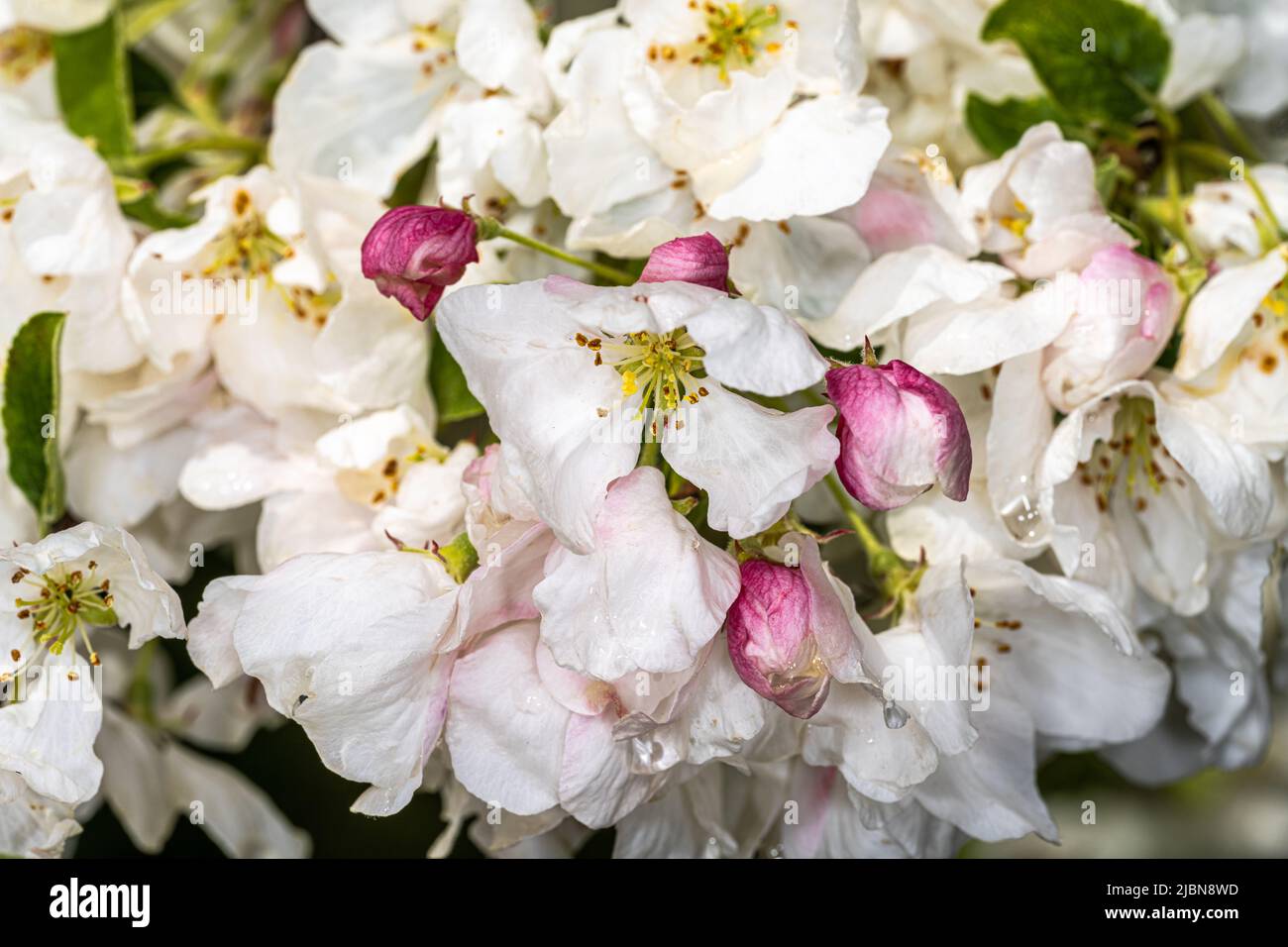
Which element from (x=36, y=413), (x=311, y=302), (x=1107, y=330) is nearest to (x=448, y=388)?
(x=311, y=302)

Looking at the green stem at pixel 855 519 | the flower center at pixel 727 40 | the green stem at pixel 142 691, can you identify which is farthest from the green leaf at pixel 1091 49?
the green stem at pixel 142 691

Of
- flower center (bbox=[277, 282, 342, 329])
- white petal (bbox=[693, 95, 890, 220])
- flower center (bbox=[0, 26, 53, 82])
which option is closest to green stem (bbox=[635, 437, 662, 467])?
white petal (bbox=[693, 95, 890, 220])

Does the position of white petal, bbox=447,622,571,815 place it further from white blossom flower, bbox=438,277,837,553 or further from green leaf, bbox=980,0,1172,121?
green leaf, bbox=980,0,1172,121

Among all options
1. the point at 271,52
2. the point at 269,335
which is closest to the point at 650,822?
the point at 269,335

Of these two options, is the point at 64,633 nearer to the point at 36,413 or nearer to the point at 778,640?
the point at 36,413

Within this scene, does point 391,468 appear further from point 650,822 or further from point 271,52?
point 271,52

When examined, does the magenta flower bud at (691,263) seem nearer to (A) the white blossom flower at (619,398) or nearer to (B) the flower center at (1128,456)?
(A) the white blossom flower at (619,398)
